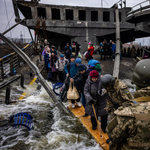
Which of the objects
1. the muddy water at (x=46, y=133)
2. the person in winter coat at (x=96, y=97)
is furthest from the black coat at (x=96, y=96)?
the muddy water at (x=46, y=133)

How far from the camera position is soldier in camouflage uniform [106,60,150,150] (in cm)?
149

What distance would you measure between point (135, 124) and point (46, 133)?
3.07 metres

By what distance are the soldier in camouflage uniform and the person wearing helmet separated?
101 cm

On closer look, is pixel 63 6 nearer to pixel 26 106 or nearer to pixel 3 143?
pixel 26 106

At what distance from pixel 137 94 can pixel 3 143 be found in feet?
11.6

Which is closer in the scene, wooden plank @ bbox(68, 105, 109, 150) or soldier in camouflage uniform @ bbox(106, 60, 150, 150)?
soldier in camouflage uniform @ bbox(106, 60, 150, 150)

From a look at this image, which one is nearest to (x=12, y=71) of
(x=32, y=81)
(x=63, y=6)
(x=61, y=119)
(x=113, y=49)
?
(x=32, y=81)

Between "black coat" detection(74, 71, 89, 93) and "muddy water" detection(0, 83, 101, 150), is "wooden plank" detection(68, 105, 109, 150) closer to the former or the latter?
"muddy water" detection(0, 83, 101, 150)

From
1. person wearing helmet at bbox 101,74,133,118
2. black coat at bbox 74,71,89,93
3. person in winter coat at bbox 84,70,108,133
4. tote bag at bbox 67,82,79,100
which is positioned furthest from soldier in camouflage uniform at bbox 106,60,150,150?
tote bag at bbox 67,82,79,100

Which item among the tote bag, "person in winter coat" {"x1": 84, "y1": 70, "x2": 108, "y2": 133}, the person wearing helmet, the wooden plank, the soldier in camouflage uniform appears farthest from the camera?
the tote bag

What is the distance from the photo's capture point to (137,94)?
173 cm

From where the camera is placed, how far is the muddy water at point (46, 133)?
344 centimetres

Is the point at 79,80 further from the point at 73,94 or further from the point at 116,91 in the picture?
the point at 116,91

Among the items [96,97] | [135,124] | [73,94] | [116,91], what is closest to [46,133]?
[73,94]
